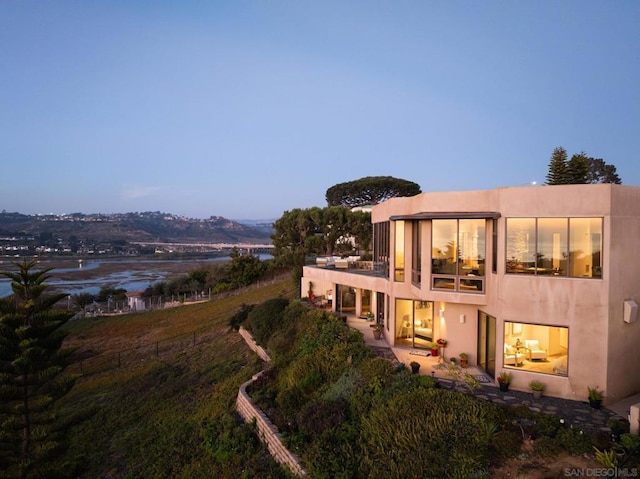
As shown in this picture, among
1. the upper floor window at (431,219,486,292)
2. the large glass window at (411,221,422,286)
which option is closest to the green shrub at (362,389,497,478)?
the upper floor window at (431,219,486,292)

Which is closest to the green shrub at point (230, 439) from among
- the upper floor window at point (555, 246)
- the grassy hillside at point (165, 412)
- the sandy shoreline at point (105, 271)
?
the grassy hillside at point (165, 412)

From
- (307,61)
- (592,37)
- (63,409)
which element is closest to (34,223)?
(307,61)

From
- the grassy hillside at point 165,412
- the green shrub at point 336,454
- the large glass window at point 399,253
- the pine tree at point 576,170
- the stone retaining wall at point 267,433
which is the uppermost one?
the pine tree at point 576,170

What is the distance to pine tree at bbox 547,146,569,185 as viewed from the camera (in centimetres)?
1197

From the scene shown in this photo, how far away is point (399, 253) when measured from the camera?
42.9ft

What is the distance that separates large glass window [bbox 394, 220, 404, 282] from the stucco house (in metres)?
1.38

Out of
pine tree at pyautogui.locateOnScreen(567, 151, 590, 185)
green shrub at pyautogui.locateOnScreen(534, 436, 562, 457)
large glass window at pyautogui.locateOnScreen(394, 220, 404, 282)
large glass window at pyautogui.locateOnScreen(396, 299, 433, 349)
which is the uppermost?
pine tree at pyautogui.locateOnScreen(567, 151, 590, 185)

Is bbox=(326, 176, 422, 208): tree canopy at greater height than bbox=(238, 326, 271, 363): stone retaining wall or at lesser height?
greater

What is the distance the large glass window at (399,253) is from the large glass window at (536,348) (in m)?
4.05

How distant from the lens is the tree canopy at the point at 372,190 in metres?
36.5

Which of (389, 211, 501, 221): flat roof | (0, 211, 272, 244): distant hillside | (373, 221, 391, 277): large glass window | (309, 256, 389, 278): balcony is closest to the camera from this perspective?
(389, 211, 501, 221): flat roof

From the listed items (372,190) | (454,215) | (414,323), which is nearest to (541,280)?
(454,215)

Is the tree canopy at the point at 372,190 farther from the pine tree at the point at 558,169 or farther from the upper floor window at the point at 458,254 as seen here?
the upper floor window at the point at 458,254

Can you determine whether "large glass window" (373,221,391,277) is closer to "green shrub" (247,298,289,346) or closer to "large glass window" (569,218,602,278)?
"green shrub" (247,298,289,346)
